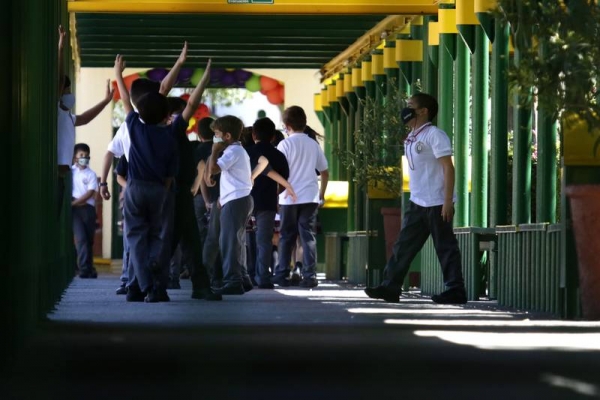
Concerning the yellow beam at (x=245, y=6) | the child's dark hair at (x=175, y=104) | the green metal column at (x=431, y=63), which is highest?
the yellow beam at (x=245, y=6)

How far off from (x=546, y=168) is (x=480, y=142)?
121 inches

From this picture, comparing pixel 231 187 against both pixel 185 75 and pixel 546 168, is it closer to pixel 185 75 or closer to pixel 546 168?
pixel 546 168

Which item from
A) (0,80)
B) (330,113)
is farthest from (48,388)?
(330,113)

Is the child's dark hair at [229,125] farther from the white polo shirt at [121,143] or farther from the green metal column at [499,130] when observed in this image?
the green metal column at [499,130]

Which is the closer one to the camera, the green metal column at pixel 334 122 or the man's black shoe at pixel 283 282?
the man's black shoe at pixel 283 282

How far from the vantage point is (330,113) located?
1326 inches

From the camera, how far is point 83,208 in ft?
83.7

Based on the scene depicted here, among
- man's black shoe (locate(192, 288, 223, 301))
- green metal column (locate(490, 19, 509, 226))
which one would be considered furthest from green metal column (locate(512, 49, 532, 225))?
man's black shoe (locate(192, 288, 223, 301))

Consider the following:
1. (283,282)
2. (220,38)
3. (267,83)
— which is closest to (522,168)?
(283,282)

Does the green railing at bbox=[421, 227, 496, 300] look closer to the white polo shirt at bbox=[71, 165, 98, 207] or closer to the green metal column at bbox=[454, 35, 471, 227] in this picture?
the green metal column at bbox=[454, 35, 471, 227]

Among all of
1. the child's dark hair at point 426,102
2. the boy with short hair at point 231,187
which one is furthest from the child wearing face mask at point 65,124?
the child's dark hair at point 426,102

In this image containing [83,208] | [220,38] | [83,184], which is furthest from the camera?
[220,38]

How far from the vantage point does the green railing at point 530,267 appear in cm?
1345

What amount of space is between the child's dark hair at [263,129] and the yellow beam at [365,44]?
15.5ft
